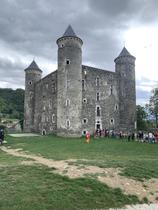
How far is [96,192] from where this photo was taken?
10578 millimetres

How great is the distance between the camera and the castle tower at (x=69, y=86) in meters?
41.7

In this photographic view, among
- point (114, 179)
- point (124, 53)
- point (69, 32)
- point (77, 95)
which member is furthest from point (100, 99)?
point (114, 179)

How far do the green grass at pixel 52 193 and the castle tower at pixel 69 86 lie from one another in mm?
29326

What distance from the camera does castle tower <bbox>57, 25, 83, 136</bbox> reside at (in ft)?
137

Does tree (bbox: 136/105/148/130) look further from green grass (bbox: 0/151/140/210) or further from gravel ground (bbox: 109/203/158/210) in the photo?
gravel ground (bbox: 109/203/158/210)

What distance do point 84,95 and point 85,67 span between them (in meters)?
4.76

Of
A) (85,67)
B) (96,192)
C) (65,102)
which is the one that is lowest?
(96,192)

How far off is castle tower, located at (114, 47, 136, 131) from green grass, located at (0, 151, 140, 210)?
38.7 meters

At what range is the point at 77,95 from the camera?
4250cm

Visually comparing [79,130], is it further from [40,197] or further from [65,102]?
[40,197]

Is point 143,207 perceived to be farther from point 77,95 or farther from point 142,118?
point 142,118

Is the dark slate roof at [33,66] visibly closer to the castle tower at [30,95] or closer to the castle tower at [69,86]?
the castle tower at [30,95]

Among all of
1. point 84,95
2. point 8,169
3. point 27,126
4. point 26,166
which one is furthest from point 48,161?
point 27,126

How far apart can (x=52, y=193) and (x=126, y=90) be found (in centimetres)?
4193
